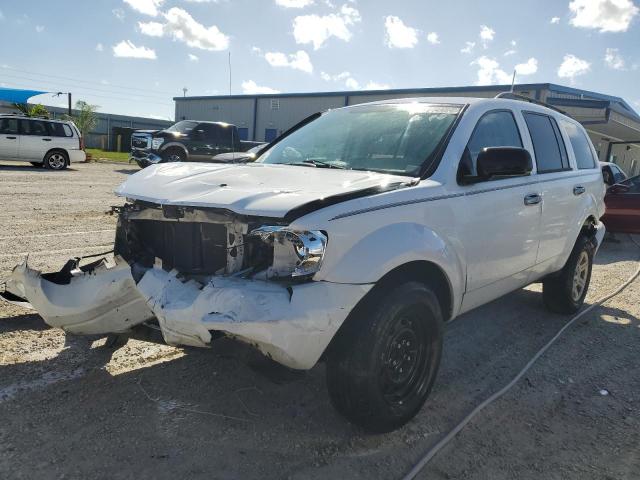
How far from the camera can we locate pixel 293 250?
2424mm

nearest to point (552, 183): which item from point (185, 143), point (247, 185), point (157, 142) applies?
point (247, 185)

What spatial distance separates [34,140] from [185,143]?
4972 millimetres

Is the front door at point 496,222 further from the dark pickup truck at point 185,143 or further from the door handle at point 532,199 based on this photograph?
the dark pickup truck at point 185,143

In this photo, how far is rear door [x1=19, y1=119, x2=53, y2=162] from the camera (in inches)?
679

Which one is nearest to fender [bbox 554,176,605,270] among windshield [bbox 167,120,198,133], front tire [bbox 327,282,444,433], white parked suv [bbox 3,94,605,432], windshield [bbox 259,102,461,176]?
white parked suv [bbox 3,94,605,432]

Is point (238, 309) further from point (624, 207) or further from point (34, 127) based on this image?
point (34, 127)

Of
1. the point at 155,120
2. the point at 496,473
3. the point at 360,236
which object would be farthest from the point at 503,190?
the point at 155,120

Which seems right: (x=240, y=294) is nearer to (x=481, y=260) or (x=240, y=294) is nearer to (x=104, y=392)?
(x=104, y=392)

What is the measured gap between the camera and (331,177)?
3041 mm

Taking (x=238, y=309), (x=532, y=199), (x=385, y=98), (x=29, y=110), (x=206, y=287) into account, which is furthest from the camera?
(x=29, y=110)

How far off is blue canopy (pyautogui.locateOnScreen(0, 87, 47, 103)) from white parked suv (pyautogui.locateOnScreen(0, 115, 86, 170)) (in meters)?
17.3

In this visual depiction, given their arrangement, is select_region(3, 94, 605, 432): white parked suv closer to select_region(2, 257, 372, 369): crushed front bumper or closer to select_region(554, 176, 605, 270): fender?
select_region(2, 257, 372, 369): crushed front bumper

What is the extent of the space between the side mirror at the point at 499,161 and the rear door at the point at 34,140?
17.9 meters

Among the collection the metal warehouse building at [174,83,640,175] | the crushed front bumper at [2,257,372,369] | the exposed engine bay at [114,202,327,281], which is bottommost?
the crushed front bumper at [2,257,372,369]
